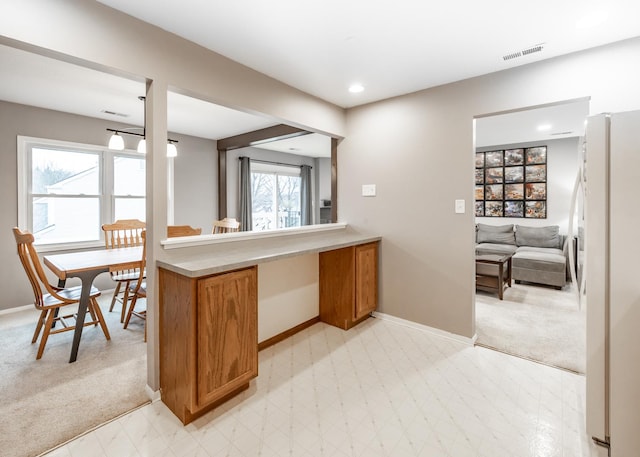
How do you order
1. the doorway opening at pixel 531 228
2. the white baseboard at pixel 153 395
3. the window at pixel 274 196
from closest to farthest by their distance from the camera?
1. the white baseboard at pixel 153 395
2. the doorway opening at pixel 531 228
3. the window at pixel 274 196

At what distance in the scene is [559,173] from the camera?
5.48m

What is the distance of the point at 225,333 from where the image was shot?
186 cm

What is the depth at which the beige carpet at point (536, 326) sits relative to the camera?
2.57m

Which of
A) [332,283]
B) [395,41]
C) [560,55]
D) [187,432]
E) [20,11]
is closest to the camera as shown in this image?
[20,11]

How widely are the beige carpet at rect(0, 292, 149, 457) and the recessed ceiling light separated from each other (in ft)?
12.0

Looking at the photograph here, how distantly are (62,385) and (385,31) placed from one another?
3.29 metres

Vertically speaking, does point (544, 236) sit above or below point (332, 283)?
above

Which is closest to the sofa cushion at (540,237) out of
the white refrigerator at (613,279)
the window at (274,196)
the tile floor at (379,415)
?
the tile floor at (379,415)

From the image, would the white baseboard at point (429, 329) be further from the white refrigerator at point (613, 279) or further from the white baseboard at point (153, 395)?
the white baseboard at point (153, 395)

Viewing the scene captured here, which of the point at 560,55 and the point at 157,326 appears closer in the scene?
the point at 157,326

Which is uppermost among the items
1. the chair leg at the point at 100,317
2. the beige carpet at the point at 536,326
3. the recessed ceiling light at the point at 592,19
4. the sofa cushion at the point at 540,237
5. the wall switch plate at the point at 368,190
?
the recessed ceiling light at the point at 592,19

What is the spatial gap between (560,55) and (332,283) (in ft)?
8.76

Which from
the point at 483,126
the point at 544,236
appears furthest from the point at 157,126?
the point at 544,236

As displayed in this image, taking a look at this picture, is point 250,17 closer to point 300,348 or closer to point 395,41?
point 395,41
